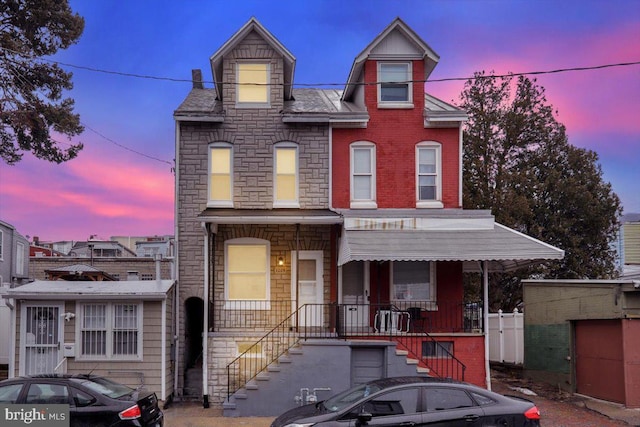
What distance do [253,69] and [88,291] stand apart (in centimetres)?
797

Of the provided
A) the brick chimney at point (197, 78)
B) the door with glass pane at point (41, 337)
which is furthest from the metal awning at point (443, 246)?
the brick chimney at point (197, 78)

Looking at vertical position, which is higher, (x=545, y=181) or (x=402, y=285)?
(x=545, y=181)

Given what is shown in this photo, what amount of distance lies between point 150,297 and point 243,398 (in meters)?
3.65

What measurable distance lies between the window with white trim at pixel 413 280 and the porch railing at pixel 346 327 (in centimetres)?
46

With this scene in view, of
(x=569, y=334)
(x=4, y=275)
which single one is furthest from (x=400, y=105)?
(x=4, y=275)

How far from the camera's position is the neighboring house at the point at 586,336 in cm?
1459

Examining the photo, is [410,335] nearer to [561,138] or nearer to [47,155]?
[47,155]

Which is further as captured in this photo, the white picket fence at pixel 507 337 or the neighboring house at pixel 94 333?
the white picket fence at pixel 507 337

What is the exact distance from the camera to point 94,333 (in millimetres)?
15664

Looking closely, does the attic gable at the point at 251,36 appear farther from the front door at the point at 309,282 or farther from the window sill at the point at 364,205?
the front door at the point at 309,282

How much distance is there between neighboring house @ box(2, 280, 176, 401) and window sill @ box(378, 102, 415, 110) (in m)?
8.33

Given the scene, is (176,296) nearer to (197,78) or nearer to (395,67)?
(197,78)

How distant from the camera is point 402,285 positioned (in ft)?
58.1

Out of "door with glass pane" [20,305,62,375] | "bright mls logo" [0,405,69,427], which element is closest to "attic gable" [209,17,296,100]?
"door with glass pane" [20,305,62,375]
